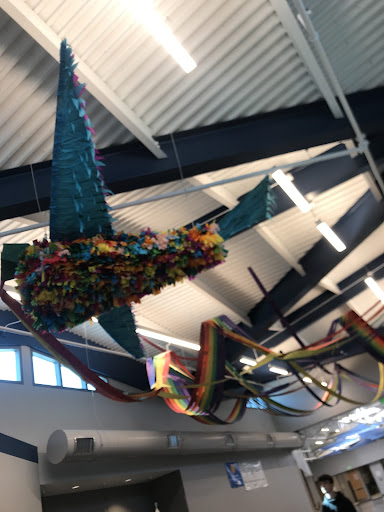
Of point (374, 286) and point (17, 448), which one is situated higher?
point (374, 286)

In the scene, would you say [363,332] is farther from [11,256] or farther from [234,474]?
[234,474]

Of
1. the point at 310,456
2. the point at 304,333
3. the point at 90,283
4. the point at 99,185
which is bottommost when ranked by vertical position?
the point at 90,283

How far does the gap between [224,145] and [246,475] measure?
38.9ft

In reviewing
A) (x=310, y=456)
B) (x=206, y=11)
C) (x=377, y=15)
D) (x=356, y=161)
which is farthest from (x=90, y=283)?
(x=310, y=456)

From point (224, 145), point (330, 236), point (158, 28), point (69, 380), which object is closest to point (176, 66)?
point (224, 145)

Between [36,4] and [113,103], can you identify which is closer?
[36,4]

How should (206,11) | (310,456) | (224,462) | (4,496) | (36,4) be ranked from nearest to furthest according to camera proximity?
(36,4) → (206,11) → (4,496) → (224,462) → (310,456)

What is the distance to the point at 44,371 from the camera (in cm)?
1106

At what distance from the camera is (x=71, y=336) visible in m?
12.0

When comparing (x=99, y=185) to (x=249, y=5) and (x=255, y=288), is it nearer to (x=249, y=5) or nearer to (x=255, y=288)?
(x=249, y=5)

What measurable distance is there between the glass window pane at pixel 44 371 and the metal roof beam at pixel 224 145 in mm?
5729

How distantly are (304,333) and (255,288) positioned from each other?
4427 mm

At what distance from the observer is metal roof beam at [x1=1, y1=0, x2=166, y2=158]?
4.61 meters

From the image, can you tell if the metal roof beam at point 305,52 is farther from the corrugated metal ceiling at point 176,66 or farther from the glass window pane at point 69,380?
the glass window pane at point 69,380
